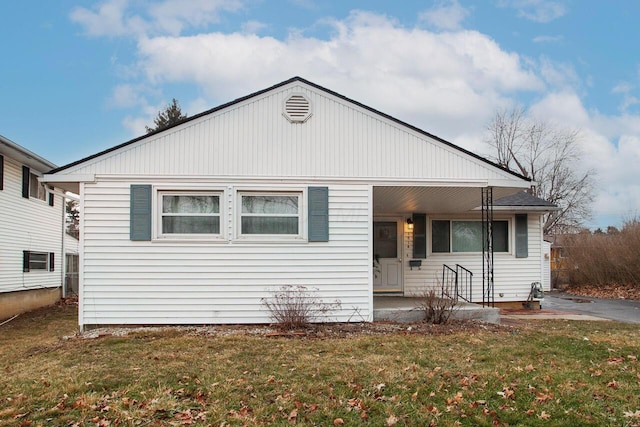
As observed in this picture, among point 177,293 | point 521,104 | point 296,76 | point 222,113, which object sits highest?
point 521,104

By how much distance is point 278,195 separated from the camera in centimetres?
837

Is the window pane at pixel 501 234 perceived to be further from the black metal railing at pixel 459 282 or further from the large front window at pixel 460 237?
the black metal railing at pixel 459 282

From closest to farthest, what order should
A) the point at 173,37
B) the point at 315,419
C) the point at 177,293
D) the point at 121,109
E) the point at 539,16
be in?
the point at 315,419
the point at 177,293
the point at 539,16
the point at 173,37
the point at 121,109

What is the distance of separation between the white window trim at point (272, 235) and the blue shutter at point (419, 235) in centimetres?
470

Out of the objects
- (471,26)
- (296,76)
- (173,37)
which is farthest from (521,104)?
(296,76)

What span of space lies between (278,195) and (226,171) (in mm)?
1009

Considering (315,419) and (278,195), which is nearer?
(315,419)

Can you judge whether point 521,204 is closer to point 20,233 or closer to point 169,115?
point 20,233

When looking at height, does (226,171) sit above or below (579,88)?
below

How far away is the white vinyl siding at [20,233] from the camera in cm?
1213

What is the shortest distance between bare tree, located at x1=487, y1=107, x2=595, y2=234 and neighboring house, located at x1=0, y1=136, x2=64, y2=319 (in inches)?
1165

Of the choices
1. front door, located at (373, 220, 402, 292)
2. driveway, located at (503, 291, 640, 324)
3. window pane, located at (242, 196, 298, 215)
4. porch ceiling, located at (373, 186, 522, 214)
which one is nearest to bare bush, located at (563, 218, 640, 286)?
driveway, located at (503, 291, 640, 324)

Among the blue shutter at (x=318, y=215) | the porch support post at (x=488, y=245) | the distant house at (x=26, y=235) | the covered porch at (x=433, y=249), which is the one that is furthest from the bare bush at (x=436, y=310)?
the distant house at (x=26, y=235)

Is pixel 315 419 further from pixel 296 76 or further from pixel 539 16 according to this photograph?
pixel 539 16
